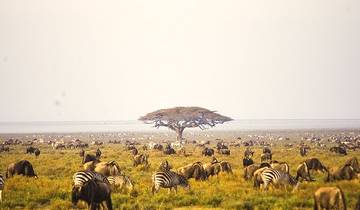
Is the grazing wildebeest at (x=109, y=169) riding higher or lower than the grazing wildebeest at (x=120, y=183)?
higher

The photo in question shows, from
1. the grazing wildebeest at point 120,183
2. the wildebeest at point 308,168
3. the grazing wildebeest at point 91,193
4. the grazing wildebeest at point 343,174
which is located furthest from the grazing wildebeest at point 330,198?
the grazing wildebeest at point 343,174

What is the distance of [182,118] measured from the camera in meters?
73.9

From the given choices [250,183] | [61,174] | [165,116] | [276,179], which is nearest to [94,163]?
[61,174]

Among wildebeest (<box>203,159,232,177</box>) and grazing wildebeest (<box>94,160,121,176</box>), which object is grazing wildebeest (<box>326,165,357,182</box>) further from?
grazing wildebeest (<box>94,160,121,176</box>)

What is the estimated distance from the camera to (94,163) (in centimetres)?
2681

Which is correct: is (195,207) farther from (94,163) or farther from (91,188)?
(94,163)

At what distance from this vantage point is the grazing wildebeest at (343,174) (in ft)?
76.7

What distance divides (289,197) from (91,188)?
885 cm

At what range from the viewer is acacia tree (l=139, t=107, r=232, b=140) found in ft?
245

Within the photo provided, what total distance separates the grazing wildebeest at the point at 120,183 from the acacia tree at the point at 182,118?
51479 millimetres

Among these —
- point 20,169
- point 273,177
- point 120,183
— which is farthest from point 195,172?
point 20,169

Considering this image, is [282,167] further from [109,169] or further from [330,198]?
[330,198]

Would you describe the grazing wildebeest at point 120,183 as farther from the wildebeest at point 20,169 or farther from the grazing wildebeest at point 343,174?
the grazing wildebeest at point 343,174

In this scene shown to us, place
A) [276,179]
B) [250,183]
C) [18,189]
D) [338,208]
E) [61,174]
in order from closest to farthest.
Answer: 1. [338,208]
2. [276,179]
3. [18,189]
4. [250,183]
5. [61,174]
